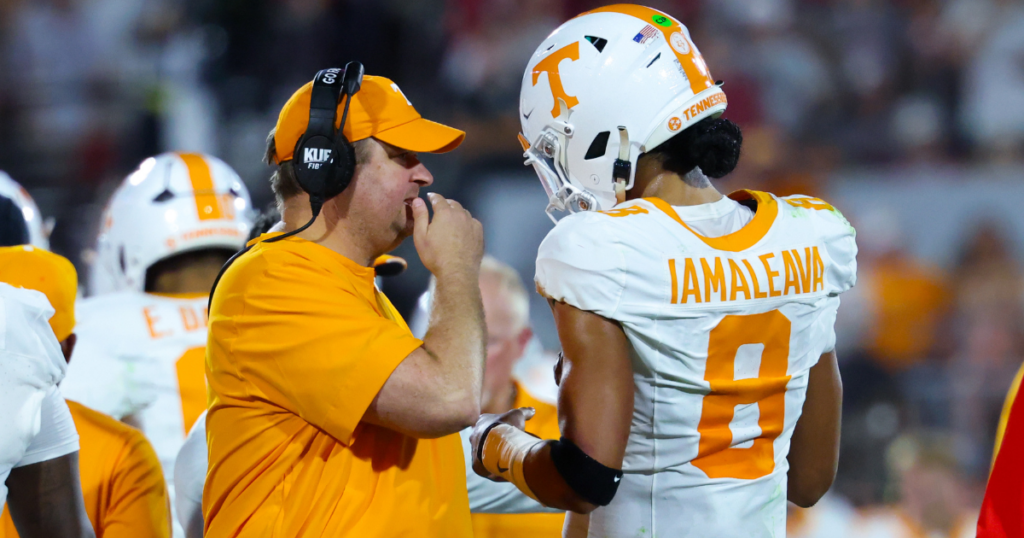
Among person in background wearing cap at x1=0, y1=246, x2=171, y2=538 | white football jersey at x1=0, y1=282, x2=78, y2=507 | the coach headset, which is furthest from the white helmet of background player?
the coach headset

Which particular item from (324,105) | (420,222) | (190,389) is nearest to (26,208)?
(190,389)

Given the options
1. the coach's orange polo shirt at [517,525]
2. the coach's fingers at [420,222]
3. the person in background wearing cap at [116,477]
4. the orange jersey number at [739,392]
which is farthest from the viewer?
the coach's orange polo shirt at [517,525]

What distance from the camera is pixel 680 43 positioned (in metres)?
2.20

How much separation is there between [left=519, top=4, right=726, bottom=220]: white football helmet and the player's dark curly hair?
0.03 meters

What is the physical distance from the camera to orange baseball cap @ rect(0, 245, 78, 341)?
95.2 inches

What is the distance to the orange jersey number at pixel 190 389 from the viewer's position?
331 centimetres

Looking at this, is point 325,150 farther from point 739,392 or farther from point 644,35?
point 739,392

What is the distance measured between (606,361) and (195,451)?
4.34 ft

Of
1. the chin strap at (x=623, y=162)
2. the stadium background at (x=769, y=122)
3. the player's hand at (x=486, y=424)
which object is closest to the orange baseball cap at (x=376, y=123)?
the chin strap at (x=623, y=162)

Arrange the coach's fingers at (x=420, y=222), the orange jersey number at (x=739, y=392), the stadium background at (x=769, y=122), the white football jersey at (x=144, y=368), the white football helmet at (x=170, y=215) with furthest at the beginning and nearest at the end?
the stadium background at (x=769, y=122) < the white football helmet at (x=170, y=215) < the white football jersey at (x=144, y=368) < the coach's fingers at (x=420, y=222) < the orange jersey number at (x=739, y=392)

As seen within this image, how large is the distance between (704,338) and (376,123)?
86cm

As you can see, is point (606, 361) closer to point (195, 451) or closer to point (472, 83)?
point (195, 451)

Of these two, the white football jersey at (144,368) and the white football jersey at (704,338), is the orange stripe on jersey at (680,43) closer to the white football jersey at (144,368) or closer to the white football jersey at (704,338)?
the white football jersey at (704,338)

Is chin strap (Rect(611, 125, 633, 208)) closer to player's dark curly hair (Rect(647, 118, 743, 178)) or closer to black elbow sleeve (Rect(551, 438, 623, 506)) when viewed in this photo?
player's dark curly hair (Rect(647, 118, 743, 178))
